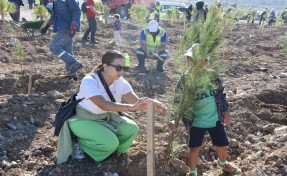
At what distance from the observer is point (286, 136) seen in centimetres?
459

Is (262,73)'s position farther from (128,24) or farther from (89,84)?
(128,24)

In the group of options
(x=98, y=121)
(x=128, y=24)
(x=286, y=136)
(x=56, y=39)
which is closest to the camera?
(x=98, y=121)

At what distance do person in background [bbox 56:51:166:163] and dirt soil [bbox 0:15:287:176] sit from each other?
12 centimetres

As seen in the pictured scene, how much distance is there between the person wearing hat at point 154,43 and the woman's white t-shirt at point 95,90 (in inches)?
171

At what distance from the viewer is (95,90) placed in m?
3.54

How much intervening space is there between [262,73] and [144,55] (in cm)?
259

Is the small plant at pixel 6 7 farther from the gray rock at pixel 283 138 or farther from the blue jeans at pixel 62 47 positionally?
the gray rock at pixel 283 138

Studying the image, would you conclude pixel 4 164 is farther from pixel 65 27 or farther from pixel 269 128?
pixel 269 128

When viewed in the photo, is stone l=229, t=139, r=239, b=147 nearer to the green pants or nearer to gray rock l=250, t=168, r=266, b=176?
gray rock l=250, t=168, r=266, b=176

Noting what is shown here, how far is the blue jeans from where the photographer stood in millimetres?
6312

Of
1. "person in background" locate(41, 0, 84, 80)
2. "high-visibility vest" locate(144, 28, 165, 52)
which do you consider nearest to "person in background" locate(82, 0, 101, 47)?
Result: "high-visibility vest" locate(144, 28, 165, 52)


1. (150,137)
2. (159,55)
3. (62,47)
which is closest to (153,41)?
(159,55)

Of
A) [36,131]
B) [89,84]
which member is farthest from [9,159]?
[89,84]

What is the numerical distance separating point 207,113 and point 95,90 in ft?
3.41
